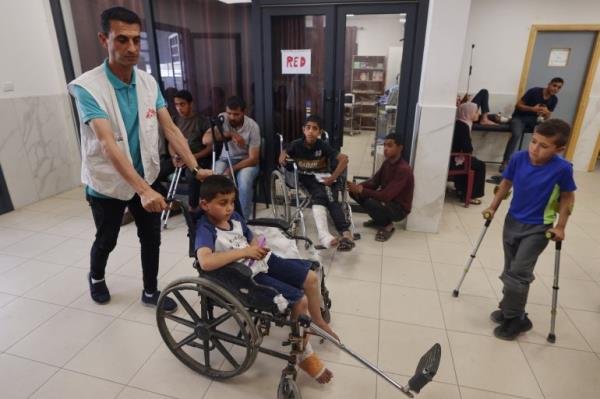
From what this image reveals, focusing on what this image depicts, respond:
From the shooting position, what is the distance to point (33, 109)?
12.0 ft

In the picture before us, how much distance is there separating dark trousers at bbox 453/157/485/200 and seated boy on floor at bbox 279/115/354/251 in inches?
69.4

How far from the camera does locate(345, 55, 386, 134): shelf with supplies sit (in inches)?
303

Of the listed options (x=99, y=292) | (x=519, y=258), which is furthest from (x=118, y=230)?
(x=519, y=258)

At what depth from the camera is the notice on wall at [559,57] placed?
15.8ft

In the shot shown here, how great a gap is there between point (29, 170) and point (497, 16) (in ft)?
19.3

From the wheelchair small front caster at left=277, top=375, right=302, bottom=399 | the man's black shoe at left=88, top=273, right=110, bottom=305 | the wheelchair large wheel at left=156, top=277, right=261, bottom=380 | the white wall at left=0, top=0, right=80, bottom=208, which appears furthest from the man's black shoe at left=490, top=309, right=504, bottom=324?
the white wall at left=0, top=0, right=80, bottom=208

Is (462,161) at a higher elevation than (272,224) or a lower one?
lower

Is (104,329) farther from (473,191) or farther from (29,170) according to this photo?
(473,191)

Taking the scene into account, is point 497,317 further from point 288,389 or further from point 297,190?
point 297,190

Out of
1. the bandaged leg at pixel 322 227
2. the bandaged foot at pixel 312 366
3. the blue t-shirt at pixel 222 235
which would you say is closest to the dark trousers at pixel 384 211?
the bandaged leg at pixel 322 227

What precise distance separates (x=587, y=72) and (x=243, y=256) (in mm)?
5631

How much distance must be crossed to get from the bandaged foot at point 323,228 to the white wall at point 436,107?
89 cm

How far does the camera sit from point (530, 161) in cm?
179

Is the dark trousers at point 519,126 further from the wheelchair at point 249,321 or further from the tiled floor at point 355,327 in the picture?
the wheelchair at point 249,321
